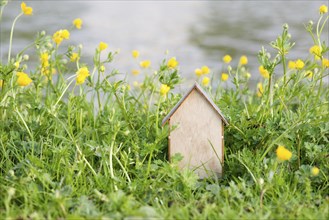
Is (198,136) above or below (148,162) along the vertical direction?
above

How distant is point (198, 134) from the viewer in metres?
3.08

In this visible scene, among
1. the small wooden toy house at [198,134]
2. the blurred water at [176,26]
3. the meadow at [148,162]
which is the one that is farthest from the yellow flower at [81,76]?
the blurred water at [176,26]

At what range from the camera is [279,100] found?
3312 mm

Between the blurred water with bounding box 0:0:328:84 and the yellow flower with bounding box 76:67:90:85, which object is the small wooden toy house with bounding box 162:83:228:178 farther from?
the blurred water with bounding box 0:0:328:84

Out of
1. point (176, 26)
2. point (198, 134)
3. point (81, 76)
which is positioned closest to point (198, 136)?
point (198, 134)

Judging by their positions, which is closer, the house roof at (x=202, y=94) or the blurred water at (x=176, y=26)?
the house roof at (x=202, y=94)

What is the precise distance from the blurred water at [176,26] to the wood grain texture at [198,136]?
2037 millimetres

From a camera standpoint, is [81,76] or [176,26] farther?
[176,26]

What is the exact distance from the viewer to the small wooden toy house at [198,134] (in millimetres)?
3047

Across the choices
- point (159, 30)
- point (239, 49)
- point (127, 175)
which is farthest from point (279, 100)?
point (159, 30)

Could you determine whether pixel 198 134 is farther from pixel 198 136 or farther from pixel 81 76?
pixel 81 76

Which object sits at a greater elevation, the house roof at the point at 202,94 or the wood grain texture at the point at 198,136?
the house roof at the point at 202,94

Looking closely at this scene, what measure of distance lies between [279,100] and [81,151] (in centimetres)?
92

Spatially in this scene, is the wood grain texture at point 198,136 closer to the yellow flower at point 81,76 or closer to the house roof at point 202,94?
the house roof at point 202,94
